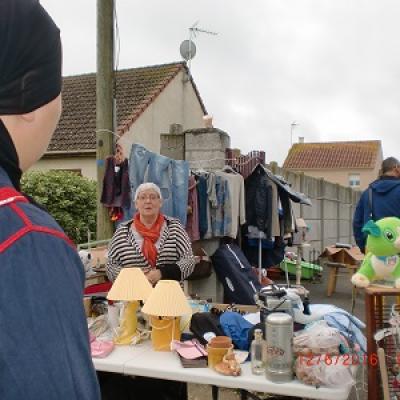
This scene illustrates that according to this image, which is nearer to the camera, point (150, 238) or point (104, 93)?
point (150, 238)

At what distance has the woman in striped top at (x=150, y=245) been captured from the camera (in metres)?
3.64

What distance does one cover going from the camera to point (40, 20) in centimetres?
79

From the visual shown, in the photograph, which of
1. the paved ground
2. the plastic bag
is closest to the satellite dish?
the paved ground

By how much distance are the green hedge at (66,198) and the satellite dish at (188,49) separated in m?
3.95

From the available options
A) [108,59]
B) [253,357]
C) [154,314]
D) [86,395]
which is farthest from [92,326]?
[108,59]

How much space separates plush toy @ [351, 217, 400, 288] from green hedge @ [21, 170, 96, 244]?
5861 mm

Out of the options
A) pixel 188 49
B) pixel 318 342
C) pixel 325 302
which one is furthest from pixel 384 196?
pixel 188 49

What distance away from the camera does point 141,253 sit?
3.67m

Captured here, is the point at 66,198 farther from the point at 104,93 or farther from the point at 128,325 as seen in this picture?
the point at 128,325

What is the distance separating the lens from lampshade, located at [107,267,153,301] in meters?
2.65

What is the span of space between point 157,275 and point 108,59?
2.89 m

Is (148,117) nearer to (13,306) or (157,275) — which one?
(157,275)

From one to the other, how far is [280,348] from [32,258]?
5.63 ft

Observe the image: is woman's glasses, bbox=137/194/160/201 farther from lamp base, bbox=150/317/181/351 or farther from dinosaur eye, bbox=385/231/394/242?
dinosaur eye, bbox=385/231/394/242
